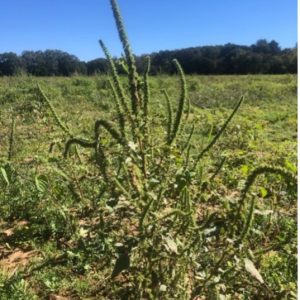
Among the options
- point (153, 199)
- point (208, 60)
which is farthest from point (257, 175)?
point (208, 60)

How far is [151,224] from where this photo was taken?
5.49 feet

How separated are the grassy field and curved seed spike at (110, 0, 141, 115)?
0.17m

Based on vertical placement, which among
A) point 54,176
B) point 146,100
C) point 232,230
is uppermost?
point 146,100

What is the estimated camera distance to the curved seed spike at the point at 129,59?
4.90 ft

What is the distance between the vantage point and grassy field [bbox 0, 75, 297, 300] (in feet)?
5.70

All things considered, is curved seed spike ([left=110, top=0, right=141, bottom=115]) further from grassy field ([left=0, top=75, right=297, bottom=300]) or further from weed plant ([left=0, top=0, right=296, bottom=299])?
grassy field ([left=0, top=75, right=297, bottom=300])

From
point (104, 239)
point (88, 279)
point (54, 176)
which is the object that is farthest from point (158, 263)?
point (54, 176)

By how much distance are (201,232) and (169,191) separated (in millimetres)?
241

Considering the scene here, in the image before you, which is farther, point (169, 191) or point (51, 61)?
point (51, 61)

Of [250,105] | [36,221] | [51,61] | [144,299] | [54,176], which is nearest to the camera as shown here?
[144,299]

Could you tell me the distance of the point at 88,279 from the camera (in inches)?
110

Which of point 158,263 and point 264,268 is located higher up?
point 158,263

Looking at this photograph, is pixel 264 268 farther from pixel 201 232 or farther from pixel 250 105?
pixel 250 105

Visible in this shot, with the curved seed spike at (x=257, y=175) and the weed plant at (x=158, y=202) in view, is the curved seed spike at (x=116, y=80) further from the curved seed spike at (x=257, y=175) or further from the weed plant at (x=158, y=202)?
the curved seed spike at (x=257, y=175)
